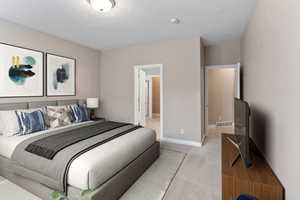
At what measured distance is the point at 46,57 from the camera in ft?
10.5

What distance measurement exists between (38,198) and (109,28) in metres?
3.02

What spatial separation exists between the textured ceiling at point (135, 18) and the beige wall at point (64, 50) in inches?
6.3

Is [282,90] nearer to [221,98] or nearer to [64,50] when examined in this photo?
[64,50]

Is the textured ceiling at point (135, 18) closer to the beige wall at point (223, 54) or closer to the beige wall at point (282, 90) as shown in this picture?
the beige wall at point (223, 54)

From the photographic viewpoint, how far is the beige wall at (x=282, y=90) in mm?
939

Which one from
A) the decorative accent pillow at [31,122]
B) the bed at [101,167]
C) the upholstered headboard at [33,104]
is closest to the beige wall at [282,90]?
the bed at [101,167]

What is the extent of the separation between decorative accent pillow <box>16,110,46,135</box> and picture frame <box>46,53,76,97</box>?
845mm

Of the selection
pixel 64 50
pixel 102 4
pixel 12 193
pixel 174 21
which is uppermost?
pixel 174 21

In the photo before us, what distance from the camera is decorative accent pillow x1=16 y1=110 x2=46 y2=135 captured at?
2373mm

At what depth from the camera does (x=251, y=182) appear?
120cm

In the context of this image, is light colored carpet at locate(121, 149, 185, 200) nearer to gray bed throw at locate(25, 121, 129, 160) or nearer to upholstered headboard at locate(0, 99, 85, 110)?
gray bed throw at locate(25, 121, 129, 160)

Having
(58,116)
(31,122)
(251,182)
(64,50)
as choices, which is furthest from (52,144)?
(64,50)

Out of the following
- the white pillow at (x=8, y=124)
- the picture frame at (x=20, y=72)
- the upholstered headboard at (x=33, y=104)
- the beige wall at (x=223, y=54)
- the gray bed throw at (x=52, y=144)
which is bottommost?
the gray bed throw at (x=52, y=144)

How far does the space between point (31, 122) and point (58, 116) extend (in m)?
0.47
